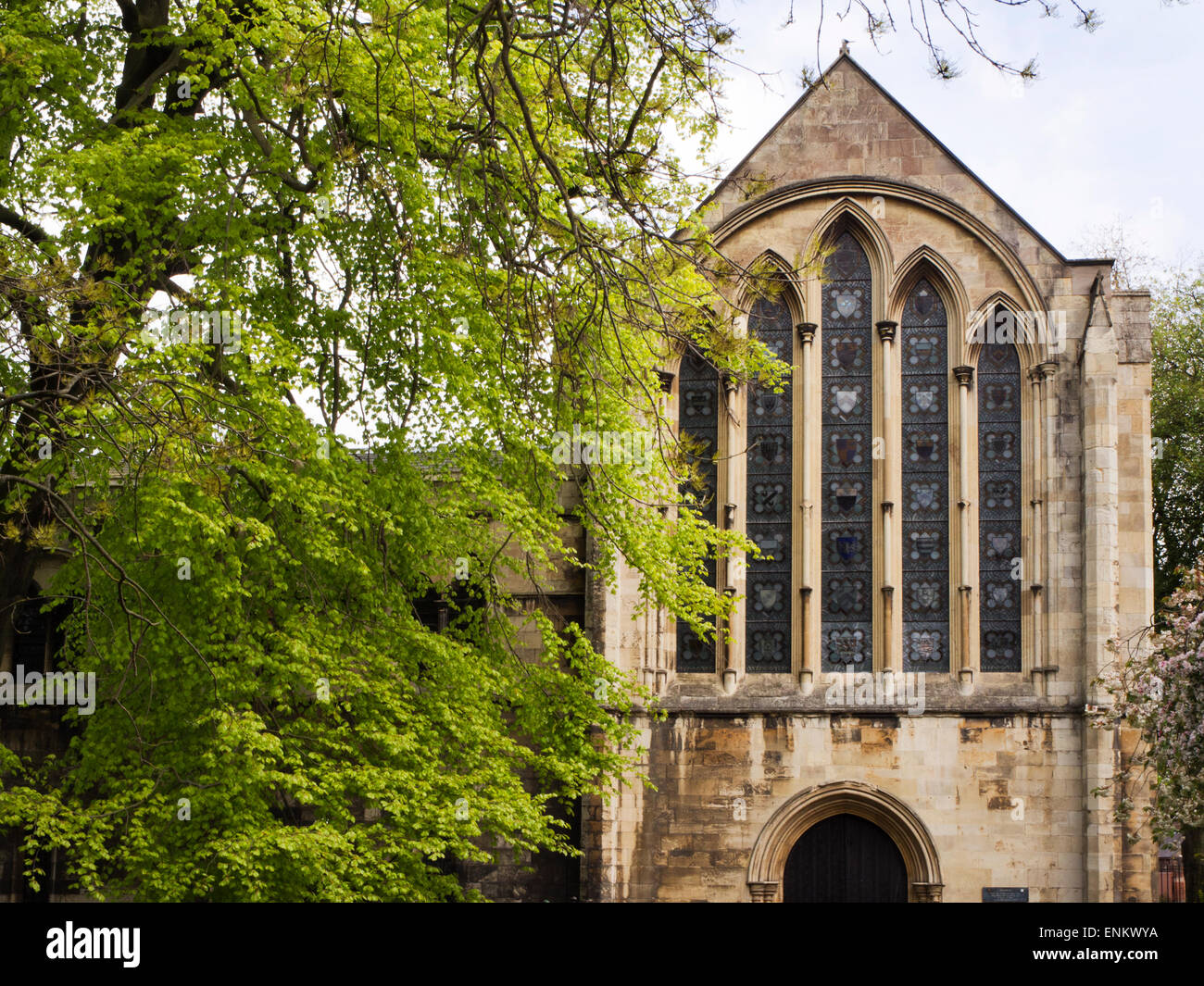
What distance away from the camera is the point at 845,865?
56.2 ft

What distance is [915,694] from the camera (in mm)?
17250

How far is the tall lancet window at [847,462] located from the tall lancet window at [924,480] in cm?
47

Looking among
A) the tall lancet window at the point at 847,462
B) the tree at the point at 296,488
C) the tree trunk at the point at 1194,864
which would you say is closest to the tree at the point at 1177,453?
the tree trunk at the point at 1194,864

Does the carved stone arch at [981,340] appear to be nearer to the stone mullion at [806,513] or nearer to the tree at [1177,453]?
the stone mullion at [806,513]

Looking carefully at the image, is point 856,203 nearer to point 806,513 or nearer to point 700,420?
point 700,420

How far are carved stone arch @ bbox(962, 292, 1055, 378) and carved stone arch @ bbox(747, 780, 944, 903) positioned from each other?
18.4 feet

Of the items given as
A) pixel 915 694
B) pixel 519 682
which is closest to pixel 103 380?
pixel 519 682

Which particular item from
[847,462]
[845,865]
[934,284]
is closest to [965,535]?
[847,462]

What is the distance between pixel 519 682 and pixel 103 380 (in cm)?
691

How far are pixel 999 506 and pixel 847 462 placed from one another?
199cm

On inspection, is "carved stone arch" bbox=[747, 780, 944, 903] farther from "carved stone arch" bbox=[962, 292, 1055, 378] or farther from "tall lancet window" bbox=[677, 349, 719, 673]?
"carved stone arch" bbox=[962, 292, 1055, 378]

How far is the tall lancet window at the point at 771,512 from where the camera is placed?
17859mm

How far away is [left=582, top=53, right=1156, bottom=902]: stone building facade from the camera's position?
55.0 ft

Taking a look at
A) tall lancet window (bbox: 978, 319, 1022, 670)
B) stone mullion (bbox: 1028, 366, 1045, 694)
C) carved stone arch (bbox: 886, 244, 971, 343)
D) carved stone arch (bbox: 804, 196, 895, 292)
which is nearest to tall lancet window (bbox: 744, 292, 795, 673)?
carved stone arch (bbox: 804, 196, 895, 292)
